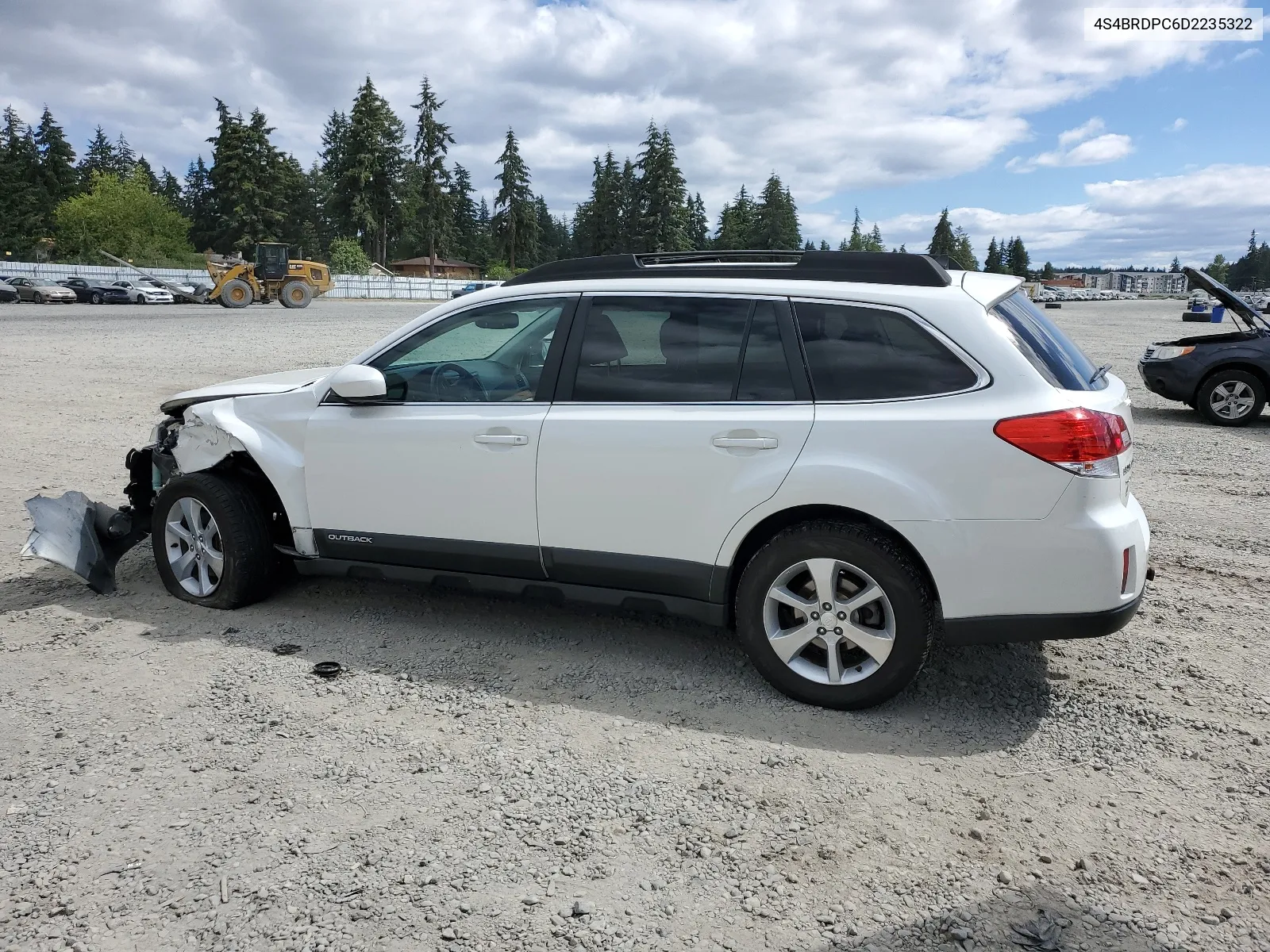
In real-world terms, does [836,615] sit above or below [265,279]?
below

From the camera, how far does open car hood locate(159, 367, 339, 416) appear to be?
5109mm

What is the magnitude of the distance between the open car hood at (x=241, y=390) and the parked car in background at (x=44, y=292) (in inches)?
1825

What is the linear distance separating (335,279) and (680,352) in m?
60.3

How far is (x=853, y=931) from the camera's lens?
2.56 meters

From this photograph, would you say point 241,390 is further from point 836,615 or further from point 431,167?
point 431,167

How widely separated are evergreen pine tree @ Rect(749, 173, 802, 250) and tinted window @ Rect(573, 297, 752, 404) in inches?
4148

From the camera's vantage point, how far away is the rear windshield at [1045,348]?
3654 millimetres

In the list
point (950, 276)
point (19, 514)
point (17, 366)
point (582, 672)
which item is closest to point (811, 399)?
point (950, 276)

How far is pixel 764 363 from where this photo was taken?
3.88 m

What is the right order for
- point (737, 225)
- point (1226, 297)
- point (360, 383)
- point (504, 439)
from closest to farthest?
1. point (504, 439)
2. point (360, 383)
3. point (1226, 297)
4. point (737, 225)

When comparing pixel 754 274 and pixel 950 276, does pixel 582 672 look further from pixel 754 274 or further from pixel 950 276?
pixel 950 276

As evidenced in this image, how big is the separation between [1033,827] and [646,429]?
6.66 feet

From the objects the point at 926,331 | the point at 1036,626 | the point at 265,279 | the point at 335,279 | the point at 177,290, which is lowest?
the point at 1036,626

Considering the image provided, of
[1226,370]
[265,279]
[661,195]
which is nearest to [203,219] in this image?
[661,195]
